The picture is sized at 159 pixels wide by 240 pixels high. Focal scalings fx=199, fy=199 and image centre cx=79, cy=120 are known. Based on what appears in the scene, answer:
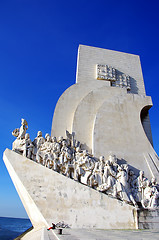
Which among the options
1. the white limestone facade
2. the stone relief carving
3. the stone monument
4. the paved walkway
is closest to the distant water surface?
the stone monument

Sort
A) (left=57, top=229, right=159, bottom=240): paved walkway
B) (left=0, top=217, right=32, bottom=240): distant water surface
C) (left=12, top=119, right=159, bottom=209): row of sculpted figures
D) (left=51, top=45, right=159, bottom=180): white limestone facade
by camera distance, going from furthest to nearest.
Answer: (left=0, top=217, right=32, bottom=240): distant water surface < (left=51, top=45, right=159, bottom=180): white limestone facade < (left=12, top=119, right=159, bottom=209): row of sculpted figures < (left=57, top=229, right=159, bottom=240): paved walkway

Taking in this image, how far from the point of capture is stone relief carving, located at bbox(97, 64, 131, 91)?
34.9ft

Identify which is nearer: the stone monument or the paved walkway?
the paved walkway

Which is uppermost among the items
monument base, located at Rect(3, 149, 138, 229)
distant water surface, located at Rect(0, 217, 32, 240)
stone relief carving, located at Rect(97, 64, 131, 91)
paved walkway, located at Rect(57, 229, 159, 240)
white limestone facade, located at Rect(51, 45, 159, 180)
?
stone relief carving, located at Rect(97, 64, 131, 91)

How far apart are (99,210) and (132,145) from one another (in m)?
3.35

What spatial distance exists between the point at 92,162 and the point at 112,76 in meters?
5.55

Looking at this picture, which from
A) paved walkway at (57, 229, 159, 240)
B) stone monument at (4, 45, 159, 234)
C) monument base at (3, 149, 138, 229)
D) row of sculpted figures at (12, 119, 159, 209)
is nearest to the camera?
paved walkway at (57, 229, 159, 240)

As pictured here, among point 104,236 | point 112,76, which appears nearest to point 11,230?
point 112,76

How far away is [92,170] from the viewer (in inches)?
267

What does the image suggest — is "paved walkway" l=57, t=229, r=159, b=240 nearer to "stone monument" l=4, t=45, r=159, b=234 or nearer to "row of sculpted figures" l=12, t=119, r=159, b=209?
"stone monument" l=4, t=45, r=159, b=234

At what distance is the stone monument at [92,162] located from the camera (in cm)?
583

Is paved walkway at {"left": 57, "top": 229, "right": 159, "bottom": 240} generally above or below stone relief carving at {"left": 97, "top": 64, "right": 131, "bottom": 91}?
below

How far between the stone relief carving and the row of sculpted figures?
4.68 m

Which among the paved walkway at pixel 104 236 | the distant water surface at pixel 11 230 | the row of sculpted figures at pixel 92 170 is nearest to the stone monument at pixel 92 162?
the row of sculpted figures at pixel 92 170
